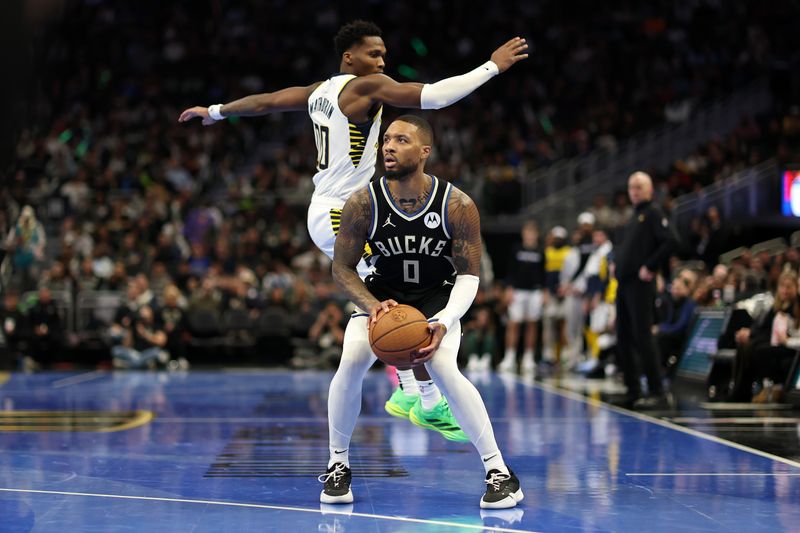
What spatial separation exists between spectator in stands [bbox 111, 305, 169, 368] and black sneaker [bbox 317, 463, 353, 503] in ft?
38.2

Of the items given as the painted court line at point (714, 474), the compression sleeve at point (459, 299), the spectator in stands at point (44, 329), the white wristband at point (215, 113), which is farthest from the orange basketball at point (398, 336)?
the spectator in stands at point (44, 329)

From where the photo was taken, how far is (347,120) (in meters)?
6.50

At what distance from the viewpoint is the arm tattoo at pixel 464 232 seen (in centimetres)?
551

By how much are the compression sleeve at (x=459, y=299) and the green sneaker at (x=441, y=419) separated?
86 cm

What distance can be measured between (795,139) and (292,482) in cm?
1626

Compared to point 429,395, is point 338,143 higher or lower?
higher

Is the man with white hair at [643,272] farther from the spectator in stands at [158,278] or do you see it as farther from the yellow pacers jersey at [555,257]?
the spectator in stands at [158,278]

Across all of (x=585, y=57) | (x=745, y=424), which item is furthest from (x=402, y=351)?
(x=585, y=57)

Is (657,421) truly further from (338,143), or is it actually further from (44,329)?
(44,329)

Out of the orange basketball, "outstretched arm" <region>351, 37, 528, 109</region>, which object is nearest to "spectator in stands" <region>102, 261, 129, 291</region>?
"outstretched arm" <region>351, 37, 528, 109</region>

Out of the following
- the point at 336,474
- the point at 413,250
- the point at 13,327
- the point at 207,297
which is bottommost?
the point at 336,474

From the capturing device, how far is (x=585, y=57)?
87.8 feet

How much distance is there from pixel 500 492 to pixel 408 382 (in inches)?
55.1

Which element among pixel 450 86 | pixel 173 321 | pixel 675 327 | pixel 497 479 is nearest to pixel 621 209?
pixel 675 327
